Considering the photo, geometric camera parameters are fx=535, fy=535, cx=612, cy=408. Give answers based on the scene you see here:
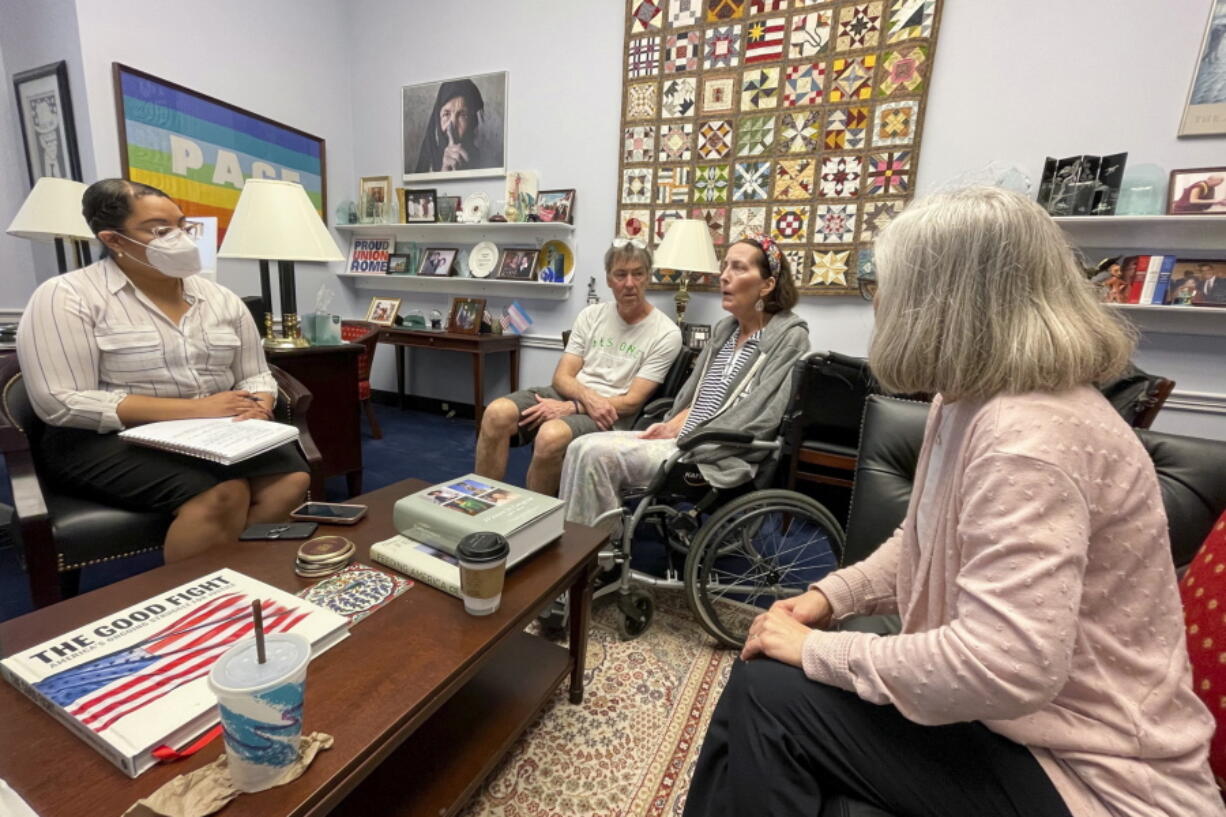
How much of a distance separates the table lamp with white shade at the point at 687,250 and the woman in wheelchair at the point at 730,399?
0.76 metres

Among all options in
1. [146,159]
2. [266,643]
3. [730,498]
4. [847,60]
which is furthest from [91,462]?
[847,60]

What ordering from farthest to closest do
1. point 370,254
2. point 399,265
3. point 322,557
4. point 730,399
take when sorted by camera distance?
point 370,254
point 399,265
point 730,399
point 322,557

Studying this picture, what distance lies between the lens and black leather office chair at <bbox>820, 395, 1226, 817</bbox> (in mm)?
900

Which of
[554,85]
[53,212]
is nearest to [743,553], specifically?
[554,85]

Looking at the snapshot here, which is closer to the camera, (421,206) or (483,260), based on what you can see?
(483,260)

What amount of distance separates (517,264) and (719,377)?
2.09 metres

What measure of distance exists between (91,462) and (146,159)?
7.93 ft

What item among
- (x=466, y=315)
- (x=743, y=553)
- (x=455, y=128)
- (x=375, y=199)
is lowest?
(x=743, y=553)

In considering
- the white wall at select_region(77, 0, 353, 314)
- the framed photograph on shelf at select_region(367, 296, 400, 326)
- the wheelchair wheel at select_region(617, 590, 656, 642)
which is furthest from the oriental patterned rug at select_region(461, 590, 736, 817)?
the white wall at select_region(77, 0, 353, 314)

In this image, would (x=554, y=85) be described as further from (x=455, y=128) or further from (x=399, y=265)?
(x=399, y=265)

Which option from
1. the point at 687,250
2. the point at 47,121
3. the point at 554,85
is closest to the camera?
the point at 687,250

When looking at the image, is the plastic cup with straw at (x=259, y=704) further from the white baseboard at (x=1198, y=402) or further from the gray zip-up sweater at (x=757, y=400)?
the white baseboard at (x=1198, y=402)

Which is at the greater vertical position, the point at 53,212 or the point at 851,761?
the point at 53,212

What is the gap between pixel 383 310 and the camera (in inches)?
157
